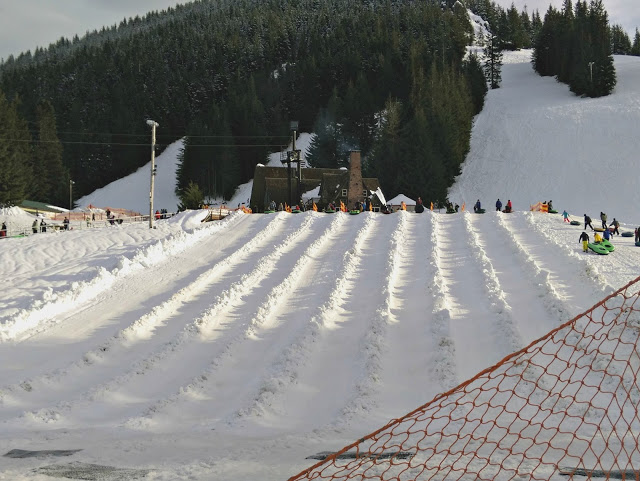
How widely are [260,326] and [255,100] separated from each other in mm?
80015

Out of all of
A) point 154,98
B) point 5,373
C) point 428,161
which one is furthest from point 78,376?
point 154,98

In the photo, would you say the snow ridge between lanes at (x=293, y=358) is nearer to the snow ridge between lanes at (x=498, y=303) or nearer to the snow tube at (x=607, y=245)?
the snow ridge between lanes at (x=498, y=303)

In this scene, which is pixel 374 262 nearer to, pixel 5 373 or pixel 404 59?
pixel 5 373

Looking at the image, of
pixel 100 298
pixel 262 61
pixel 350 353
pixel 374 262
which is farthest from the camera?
pixel 262 61

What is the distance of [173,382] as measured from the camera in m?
10.8

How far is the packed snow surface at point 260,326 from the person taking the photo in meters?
8.13

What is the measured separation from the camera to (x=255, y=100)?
9006cm

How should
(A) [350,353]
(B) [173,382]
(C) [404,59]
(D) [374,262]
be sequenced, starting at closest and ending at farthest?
(B) [173,382] → (A) [350,353] → (D) [374,262] → (C) [404,59]

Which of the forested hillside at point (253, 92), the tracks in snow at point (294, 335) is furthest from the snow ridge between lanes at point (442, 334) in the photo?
the forested hillside at point (253, 92)

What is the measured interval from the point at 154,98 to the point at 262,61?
76.0 ft

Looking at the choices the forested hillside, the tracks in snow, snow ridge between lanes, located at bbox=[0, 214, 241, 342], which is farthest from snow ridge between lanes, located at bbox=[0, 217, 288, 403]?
the forested hillside

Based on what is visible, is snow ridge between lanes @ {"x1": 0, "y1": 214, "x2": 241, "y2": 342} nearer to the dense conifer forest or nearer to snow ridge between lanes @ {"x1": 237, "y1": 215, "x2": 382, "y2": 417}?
snow ridge between lanes @ {"x1": 237, "y1": 215, "x2": 382, "y2": 417}

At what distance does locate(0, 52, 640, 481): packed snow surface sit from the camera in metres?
8.13

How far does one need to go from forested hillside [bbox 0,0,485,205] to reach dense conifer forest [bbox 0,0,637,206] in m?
0.24
